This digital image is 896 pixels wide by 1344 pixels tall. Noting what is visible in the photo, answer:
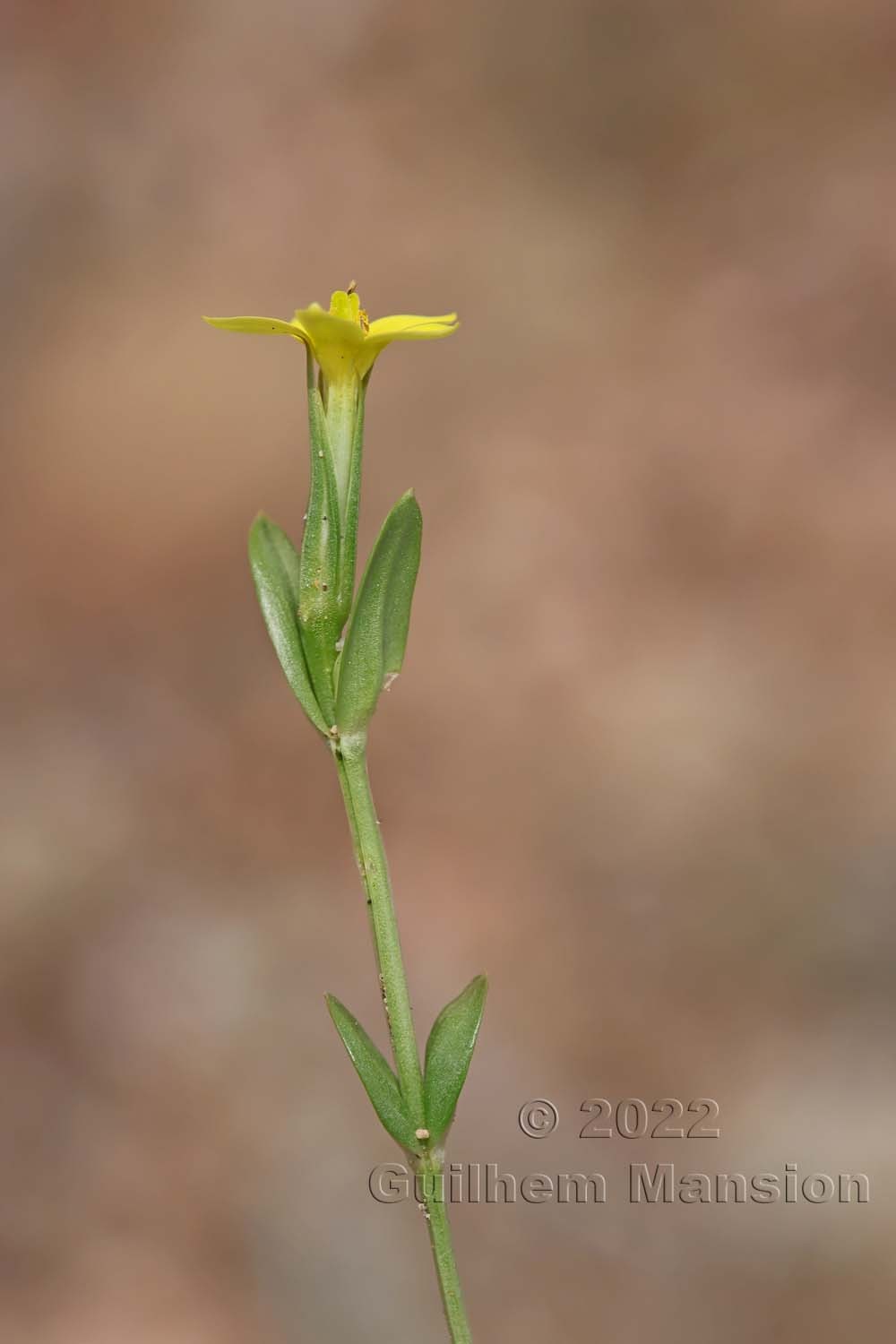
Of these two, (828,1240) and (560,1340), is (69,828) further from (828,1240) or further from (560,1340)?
(828,1240)

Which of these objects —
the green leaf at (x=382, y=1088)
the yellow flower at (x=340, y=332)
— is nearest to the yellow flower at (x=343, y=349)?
the yellow flower at (x=340, y=332)

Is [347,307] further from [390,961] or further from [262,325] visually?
[390,961]

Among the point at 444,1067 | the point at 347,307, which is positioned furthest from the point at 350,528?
the point at 444,1067

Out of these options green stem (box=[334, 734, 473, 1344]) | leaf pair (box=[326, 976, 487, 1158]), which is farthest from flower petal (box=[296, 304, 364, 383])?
leaf pair (box=[326, 976, 487, 1158])

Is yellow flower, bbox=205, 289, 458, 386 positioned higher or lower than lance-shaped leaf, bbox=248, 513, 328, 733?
higher

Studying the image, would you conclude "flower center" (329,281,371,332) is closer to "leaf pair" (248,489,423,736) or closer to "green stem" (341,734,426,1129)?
"leaf pair" (248,489,423,736)

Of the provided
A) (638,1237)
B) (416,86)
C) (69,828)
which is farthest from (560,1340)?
(416,86)
